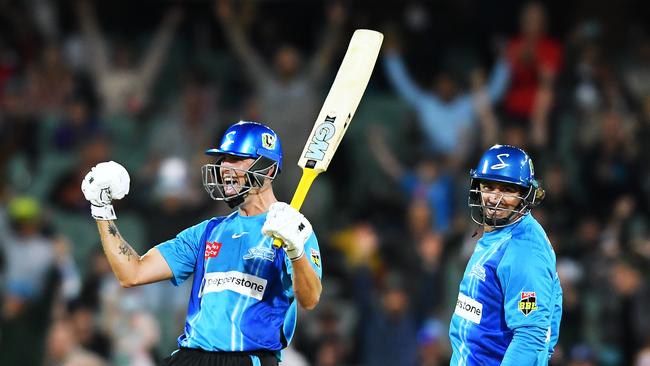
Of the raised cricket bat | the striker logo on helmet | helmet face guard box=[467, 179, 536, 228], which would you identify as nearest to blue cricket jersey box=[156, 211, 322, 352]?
the raised cricket bat

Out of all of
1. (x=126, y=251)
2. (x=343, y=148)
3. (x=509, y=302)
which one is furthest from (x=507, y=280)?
(x=343, y=148)

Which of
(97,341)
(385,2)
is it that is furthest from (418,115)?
(97,341)

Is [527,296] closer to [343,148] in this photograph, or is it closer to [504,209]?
[504,209]

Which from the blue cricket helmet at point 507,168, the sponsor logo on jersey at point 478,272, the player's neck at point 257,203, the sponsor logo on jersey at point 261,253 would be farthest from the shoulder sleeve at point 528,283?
the player's neck at point 257,203

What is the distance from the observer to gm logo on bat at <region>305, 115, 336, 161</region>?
739 cm

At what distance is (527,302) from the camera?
6.49 m

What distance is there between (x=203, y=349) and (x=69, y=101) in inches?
320

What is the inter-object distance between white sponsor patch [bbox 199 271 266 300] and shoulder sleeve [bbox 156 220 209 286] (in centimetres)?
29

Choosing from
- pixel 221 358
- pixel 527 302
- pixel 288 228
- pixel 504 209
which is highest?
pixel 504 209

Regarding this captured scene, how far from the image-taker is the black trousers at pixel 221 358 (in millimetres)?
6781

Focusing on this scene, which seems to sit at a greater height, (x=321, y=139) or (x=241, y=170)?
(x=321, y=139)

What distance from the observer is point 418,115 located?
46.1 feet

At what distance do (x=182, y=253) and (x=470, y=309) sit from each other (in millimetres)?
1614

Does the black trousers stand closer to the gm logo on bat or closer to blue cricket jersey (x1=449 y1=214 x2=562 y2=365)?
blue cricket jersey (x1=449 y1=214 x2=562 y2=365)
